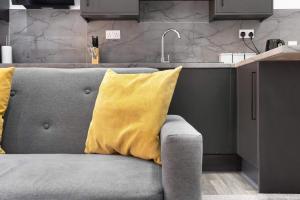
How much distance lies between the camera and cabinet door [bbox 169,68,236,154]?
10.5 ft

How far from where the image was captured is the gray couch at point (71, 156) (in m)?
1.24

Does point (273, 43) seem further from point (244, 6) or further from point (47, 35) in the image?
point (47, 35)

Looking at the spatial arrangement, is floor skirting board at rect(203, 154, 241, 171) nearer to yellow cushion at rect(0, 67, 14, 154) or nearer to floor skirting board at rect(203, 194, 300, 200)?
floor skirting board at rect(203, 194, 300, 200)

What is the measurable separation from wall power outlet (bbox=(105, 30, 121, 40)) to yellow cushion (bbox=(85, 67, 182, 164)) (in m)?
2.33

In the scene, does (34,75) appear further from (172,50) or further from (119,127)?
(172,50)

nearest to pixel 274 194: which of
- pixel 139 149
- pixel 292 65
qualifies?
pixel 292 65

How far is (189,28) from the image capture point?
13.3ft

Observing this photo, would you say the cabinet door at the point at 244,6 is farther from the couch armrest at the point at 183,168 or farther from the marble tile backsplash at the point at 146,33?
the couch armrest at the point at 183,168

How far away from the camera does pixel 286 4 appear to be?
4027 mm

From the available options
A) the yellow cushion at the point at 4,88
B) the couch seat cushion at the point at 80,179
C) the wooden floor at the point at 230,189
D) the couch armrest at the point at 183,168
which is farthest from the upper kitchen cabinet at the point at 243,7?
the couch armrest at the point at 183,168

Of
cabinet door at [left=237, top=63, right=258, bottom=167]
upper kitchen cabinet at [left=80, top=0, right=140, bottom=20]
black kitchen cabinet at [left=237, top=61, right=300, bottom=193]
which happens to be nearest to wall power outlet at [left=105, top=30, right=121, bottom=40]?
upper kitchen cabinet at [left=80, top=0, right=140, bottom=20]

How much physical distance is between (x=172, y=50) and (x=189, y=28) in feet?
0.99

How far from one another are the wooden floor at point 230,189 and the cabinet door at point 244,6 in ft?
5.28

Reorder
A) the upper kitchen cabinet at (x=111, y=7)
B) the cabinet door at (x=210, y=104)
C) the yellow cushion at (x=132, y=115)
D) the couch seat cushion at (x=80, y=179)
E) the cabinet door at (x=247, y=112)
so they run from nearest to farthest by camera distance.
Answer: the couch seat cushion at (x=80, y=179), the yellow cushion at (x=132, y=115), the cabinet door at (x=247, y=112), the cabinet door at (x=210, y=104), the upper kitchen cabinet at (x=111, y=7)
